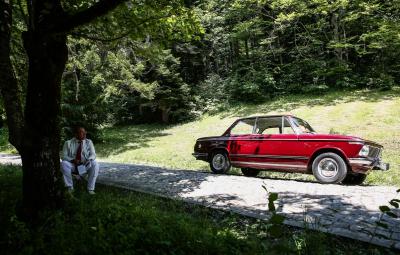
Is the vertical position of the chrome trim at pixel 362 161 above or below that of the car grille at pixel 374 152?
below

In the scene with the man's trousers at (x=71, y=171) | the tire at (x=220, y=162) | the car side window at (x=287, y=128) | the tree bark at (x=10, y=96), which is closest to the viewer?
the tree bark at (x=10, y=96)

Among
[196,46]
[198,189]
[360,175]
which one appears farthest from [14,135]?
[196,46]

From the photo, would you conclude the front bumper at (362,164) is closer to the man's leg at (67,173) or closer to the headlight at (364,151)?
the headlight at (364,151)

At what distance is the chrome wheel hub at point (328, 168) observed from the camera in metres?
9.75

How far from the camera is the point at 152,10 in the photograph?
9344 mm

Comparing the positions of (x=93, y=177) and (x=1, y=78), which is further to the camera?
(x=93, y=177)

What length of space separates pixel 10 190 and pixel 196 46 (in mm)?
30306

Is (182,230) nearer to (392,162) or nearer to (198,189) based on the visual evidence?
(198,189)

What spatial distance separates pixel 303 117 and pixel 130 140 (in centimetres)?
1173

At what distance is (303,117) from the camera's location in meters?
24.2

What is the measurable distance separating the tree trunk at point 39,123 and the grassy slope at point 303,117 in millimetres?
8416

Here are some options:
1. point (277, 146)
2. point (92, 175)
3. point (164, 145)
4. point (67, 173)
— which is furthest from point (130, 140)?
point (67, 173)

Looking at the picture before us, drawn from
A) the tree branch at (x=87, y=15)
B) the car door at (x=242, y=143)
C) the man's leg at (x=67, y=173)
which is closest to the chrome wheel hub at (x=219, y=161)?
the car door at (x=242, y=143)

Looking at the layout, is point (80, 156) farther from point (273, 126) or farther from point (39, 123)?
point (273, 126)
